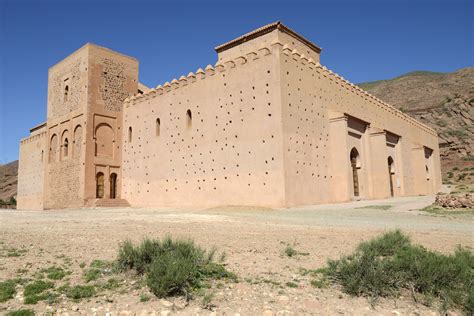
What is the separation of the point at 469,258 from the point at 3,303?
19.1ft

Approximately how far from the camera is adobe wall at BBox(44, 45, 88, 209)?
2419 centimetres

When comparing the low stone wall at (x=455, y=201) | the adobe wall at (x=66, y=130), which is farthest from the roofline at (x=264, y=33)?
the low stone wall at (x=455, y=201)

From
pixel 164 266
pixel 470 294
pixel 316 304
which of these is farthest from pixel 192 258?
pixel 470 294

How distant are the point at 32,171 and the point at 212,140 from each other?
2116 cm

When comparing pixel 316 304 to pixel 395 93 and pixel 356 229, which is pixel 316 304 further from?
pixel 395 93

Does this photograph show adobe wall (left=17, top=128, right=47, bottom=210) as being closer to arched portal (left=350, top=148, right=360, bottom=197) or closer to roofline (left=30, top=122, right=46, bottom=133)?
roofline (left=30, top=122, right=46, bottom=133)

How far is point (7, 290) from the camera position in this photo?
430 cm

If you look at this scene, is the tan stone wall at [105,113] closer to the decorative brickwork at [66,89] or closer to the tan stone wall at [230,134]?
the tan stone wall at [230,134]

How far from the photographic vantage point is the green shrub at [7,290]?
414 cm

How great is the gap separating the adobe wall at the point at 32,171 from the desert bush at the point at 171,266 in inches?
1122

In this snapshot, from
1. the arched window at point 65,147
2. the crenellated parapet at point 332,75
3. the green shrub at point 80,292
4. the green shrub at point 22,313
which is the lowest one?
the green shrub at point 22,313

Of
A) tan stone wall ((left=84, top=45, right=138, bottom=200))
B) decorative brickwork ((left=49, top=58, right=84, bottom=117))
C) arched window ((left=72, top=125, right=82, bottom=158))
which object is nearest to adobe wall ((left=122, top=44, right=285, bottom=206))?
tan stone wall ((left=84, top=45, right=138, bottom=200))

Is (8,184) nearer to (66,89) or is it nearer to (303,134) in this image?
(66,89)

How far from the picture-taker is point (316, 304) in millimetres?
4215
